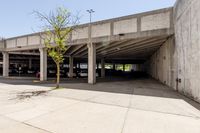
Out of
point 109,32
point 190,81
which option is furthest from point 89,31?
point 190,81

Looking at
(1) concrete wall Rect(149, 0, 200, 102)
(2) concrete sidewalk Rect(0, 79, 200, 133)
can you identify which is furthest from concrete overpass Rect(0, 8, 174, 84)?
(2) concrete sidewalk Rect(0, 79, 200, 133)

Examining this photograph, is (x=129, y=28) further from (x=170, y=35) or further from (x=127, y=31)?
(x=170, y=35)

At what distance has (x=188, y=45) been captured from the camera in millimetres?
9328

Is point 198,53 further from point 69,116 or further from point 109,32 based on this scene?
point 109,32

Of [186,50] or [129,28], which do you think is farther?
[129,28]

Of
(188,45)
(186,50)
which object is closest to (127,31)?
(186,50)

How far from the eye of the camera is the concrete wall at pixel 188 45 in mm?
8031

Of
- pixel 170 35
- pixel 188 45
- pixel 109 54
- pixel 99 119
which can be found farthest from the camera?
A: pixel 109 54

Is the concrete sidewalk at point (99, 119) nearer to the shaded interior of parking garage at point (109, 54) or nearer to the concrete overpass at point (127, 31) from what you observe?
the concrete overpass at point (127, 31)

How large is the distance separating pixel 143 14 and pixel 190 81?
6.90 metres

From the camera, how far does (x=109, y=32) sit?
49.6 ft

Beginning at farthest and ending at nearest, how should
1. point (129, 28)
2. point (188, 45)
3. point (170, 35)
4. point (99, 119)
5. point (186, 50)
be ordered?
point (129, 28) → point (170, 35) → point (186, 50) → point (188, 45) → point (99, 119)

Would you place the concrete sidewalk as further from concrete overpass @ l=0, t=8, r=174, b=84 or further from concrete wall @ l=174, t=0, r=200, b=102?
concrete overpass @ l=0, t=8, r=174, b=84

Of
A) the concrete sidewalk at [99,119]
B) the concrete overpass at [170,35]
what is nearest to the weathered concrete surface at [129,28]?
the concrete overpass at [170,35]
